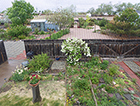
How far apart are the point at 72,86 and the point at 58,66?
6.97 ft

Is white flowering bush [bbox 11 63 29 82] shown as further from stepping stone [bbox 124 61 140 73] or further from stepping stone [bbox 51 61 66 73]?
stepping stone [bbox 124 61 140 73]

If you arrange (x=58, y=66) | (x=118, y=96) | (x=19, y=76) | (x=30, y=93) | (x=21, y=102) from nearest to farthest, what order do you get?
(x=21, y=102)
(x=118, y=96)
(x=30, y=93)
(x=19, y=76)
(x=58, y=66)

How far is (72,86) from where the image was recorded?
5.00 m

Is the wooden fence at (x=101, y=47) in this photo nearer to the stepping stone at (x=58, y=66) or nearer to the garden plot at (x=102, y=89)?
Answer: the stepping stone at (x=58, y=66)

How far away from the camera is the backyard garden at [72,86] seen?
4.11 m

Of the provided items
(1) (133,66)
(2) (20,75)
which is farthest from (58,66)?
(1) (133,66)

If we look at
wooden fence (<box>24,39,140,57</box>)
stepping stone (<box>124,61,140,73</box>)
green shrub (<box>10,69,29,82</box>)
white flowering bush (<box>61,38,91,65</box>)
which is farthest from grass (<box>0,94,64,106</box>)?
stepping stone (<box>124,61,140,73</box>)

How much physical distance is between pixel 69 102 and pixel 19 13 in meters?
19.3

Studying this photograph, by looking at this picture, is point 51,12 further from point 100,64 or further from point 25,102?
point 25,102

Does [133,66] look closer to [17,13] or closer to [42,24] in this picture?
[42,24]

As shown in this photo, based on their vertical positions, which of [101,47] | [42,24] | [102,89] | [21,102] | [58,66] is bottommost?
[21,102]

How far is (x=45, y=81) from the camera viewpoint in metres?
5.46

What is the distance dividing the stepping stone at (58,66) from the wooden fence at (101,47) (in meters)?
0.94

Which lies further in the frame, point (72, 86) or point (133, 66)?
point (133, 66)
